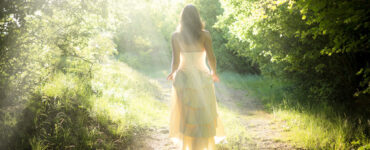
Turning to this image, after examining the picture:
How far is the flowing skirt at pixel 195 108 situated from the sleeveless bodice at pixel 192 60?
0.21 ft

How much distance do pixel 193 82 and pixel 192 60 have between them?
1.12ft

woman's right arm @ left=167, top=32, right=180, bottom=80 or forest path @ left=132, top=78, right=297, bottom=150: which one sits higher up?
woman's right arm @ left=167, top=32, right=180, bottom=80

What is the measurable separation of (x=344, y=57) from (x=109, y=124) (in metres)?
5.49

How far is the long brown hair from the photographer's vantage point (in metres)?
3.62

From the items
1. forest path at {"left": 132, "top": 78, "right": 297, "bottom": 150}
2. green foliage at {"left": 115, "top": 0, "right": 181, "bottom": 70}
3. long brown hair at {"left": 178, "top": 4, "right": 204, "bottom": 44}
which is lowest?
forest path at {"left": 132, "top": 78, "right": 297, "bottom": 150}

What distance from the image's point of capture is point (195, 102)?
3.72 m

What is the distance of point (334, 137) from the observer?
4332 millimetres

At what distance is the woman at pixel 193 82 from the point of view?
3656 mm

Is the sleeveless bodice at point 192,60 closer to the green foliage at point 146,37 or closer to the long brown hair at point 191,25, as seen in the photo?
the long brown hair at point 191,25

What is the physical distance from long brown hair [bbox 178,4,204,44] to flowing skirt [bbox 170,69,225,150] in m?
0.51

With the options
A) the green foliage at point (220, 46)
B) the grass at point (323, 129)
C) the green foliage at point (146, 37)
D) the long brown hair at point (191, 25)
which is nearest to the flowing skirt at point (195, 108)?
the long brown hair at point (191, 25)

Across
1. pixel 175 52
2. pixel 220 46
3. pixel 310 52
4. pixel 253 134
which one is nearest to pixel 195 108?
pixel 175 52

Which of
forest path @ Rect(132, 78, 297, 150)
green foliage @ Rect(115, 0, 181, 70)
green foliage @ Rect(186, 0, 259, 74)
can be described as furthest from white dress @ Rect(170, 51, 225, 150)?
green foliage @ Rect(115, 0, 181, 70)

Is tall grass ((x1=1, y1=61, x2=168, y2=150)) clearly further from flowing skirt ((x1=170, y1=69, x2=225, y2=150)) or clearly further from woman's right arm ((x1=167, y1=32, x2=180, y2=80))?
woman's right arm ((x1=167, y1=32, x2=180, y2=80))
